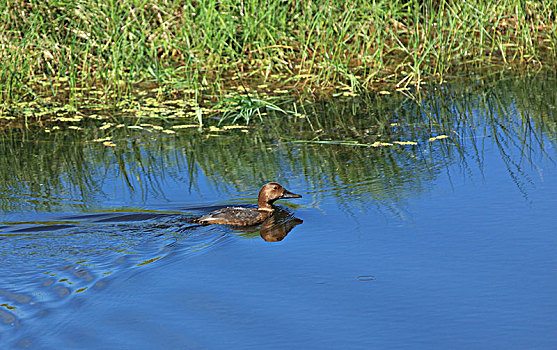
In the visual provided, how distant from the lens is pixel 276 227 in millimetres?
6820

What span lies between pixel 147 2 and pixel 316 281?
22.1 ft

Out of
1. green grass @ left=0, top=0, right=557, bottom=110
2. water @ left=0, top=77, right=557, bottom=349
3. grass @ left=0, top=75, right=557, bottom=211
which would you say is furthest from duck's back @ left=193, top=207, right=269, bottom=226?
green grass @ left=0, top=0, right=557, bottom=110

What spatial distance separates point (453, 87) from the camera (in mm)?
10641

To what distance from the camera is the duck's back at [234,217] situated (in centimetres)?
671

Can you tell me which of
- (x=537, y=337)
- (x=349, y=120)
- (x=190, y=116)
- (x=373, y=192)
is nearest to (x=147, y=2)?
(x=190, y=116)

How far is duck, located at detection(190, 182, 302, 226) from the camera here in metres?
6.73

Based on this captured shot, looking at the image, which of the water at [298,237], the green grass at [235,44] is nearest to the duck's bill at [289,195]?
the water at [298,237]

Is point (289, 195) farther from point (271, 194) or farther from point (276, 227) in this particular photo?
point (276, 227)

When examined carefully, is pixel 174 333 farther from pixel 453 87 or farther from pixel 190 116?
pixel 453 87

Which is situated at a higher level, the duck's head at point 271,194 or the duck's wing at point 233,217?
the duck's head at point 271,194

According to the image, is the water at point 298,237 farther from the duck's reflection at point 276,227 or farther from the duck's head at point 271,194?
the duck's head at point 271,194

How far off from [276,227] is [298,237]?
0.39m

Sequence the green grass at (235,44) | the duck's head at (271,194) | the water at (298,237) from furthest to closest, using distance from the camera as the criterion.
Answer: the green grass at (235,44)
the duck's head at (271,194)
the water at (298,237)

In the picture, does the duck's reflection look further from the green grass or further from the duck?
the green grass
